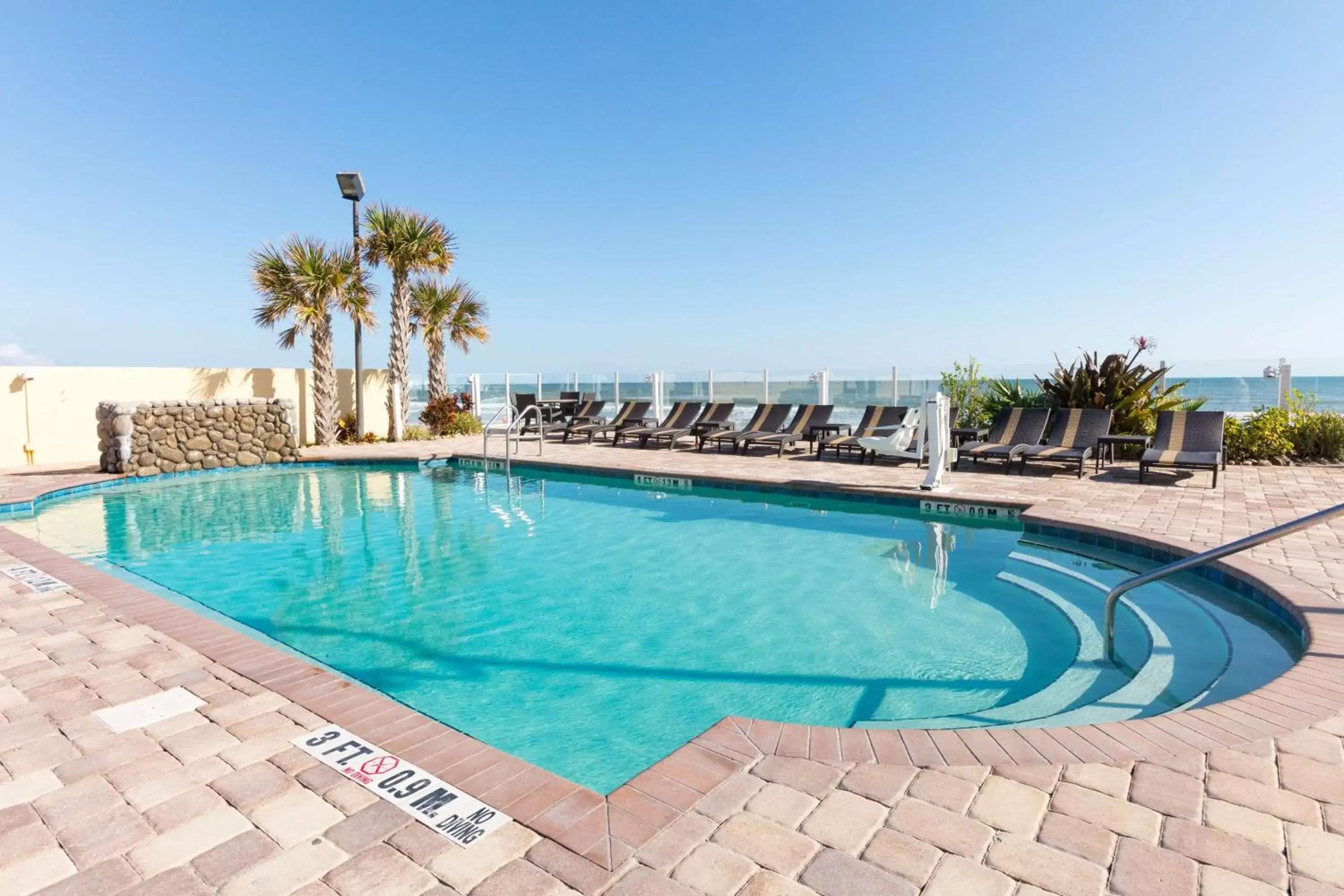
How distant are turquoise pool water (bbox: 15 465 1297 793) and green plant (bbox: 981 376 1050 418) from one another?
5.38 metres

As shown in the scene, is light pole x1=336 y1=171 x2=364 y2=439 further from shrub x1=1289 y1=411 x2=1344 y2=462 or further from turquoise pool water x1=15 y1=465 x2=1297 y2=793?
shrub x1=1289 y1=411 x2=1344 y2=462

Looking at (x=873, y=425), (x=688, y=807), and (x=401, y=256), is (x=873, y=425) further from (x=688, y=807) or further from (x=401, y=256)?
(x=401, y=256)

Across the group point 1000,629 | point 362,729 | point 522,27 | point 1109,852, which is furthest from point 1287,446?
point 522,27

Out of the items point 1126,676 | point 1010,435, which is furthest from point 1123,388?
point 1126,676

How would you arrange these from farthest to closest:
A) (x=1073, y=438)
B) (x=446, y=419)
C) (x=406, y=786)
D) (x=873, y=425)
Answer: (x=446, y=419) < (x=873, y=425) < (x=1073, y=438) < (x=406, y=786)

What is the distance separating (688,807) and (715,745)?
39cm

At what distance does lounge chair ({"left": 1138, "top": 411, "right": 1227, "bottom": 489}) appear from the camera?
807 cm

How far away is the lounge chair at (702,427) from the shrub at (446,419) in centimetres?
516

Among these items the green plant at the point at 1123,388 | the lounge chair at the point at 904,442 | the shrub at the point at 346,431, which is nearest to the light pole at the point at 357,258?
the shrub at the point at 346,431

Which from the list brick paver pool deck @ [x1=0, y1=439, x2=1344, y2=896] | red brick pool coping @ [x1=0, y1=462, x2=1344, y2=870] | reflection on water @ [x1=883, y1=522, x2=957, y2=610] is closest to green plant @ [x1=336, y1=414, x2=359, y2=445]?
reflection on water @ [x1=883, y1=522, x2=957, y2=610]

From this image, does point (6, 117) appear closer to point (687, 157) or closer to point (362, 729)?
point (687, 157)

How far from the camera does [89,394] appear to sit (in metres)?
12.8

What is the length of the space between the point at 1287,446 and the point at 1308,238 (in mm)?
11296

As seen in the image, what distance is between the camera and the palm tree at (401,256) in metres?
14.7
